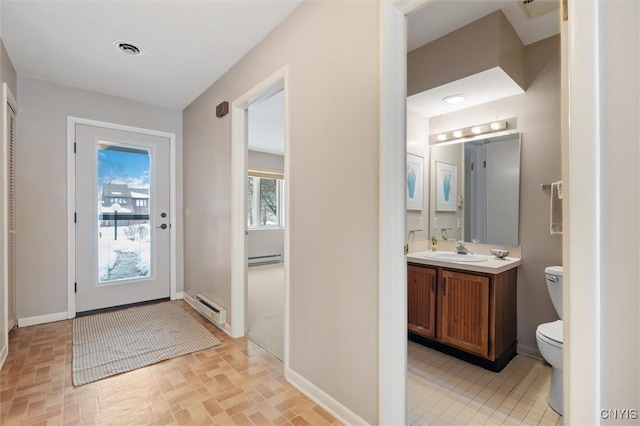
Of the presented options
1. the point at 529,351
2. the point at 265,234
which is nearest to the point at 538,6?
the point at 529,351

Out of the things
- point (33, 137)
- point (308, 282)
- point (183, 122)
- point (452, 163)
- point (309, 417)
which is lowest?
point (309, 417)

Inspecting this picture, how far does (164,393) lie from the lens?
6.14 feet

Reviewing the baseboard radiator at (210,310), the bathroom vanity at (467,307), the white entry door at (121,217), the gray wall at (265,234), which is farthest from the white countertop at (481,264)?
the gray wall at (265,234)

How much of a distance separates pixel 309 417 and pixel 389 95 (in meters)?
1.77

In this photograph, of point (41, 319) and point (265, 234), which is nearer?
point (41, 319)

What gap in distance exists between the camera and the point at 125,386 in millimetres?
1940

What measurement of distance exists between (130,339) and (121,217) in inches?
61.3

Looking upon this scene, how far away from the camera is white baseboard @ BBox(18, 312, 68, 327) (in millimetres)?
2938

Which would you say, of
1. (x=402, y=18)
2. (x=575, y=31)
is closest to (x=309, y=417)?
(x=575, y=31)

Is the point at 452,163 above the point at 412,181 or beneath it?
above

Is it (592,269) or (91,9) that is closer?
(592,269)

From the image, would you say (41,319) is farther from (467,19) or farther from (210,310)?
(467,19)
